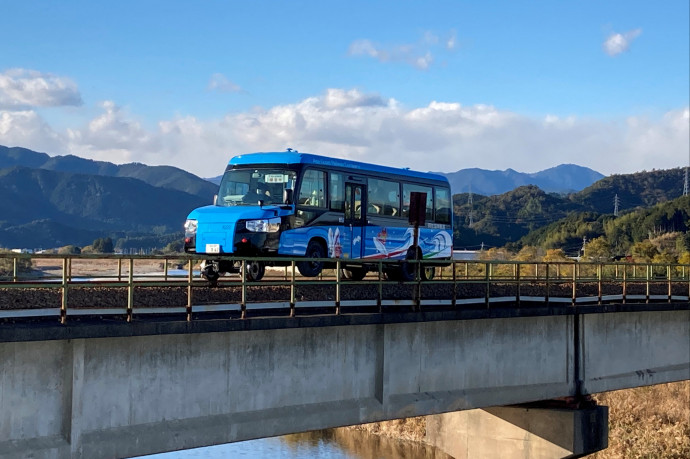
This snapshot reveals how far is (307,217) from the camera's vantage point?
76.1 ft

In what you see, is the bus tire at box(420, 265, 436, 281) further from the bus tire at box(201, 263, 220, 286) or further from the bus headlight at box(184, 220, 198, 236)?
the bus headlight at box(184, 220, 198, 236)

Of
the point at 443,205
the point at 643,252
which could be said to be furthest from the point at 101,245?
the point at 443,205

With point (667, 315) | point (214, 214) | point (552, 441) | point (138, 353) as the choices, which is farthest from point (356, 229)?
point (138, 353)

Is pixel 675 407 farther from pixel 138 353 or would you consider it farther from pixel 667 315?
pixel 138 353

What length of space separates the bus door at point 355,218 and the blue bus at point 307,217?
0.03 m

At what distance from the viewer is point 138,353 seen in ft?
46.7

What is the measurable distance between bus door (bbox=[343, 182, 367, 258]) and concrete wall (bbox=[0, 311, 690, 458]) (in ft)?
16.8

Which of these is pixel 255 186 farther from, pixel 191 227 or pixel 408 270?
pixel 408 270

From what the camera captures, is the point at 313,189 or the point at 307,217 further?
the point at 313,189

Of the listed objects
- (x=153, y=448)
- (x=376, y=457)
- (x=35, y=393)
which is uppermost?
(x=35, y=393)

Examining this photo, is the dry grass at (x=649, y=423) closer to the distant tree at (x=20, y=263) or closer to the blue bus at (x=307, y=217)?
the blue bus at (x=307, y=217)

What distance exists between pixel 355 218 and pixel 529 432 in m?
7.23

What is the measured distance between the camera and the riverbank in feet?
114

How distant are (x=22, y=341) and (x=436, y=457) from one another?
2584 cm
